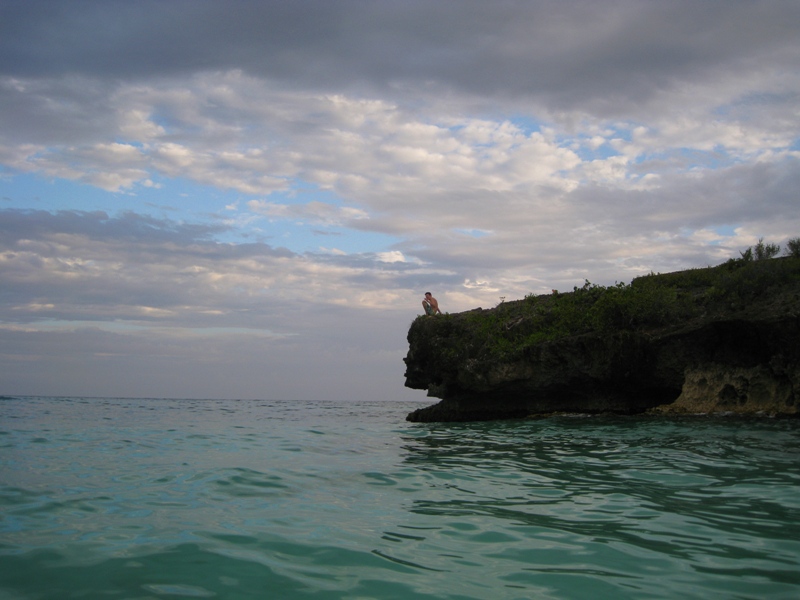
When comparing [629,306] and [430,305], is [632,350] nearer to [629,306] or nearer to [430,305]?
[629,306]

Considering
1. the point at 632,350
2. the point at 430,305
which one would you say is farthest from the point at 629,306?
the point at 430,305

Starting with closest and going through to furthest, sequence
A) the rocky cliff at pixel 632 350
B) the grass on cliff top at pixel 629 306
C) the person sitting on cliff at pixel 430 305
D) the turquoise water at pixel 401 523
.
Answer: the turquoise water at pixel 401 523
the rocky cliff at pixel 632 350
the grass on cliff top at pixel 629 306
the person sitting on cliff at pixel 430 305

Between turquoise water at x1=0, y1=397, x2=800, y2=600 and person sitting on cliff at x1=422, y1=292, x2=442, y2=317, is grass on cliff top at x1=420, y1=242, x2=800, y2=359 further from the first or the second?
turquoise water at x1=0, y1=397, x2=800, y2=600

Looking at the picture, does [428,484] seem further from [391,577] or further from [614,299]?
[614,299]

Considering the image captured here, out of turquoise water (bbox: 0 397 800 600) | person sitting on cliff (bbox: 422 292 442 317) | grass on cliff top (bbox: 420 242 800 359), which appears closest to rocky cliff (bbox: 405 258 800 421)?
grass on cliff top (bbox: 420 242 800 359)

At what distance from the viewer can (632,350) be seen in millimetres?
15805

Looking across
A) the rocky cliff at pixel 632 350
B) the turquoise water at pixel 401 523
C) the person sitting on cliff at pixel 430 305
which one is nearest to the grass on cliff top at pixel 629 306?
the rocky cliff at pixel 632 350

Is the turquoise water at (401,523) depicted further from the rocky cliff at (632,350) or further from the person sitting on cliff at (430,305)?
the person sitting on cliff at (430,305)

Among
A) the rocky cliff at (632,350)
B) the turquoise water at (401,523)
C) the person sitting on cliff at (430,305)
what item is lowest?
the turquoise water at (401,523)

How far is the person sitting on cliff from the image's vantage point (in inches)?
858

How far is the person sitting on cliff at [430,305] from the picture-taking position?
71.5 feet

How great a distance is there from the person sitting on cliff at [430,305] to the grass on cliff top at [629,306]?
0.95 metres

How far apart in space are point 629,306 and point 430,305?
7.50 metres

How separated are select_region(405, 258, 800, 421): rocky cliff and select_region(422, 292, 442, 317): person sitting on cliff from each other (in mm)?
1096
